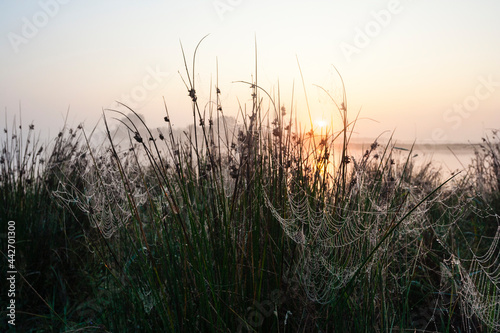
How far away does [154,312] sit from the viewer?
6.73 ft

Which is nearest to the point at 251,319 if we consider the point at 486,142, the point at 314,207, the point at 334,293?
the point at 334,293

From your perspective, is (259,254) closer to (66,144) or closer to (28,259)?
(28,259)

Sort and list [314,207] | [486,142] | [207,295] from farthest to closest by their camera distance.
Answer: [486,142], [314,207], [207,295]

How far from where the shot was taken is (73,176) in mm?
4477

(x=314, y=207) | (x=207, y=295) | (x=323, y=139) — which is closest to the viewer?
(x=207, y=295)

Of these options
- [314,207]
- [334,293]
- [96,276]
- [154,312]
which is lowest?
[96,276]

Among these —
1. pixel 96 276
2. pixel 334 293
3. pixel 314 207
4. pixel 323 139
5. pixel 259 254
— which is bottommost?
pixel 96 276

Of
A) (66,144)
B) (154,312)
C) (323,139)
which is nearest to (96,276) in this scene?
(154,312)

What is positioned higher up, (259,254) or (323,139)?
(323,139)

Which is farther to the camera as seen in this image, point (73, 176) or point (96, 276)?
point (73, 176)

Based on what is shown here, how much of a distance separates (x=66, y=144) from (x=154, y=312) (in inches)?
119

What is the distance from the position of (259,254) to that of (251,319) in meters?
0.29

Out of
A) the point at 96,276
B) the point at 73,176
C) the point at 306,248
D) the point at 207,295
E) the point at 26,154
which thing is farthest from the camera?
the point at 73,176

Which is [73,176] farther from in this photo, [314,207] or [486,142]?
[486,142]
